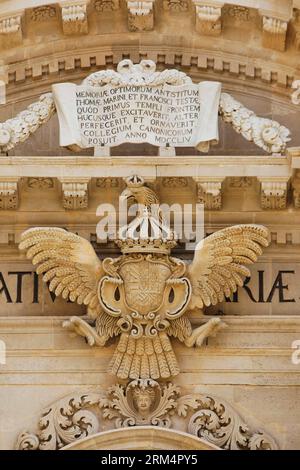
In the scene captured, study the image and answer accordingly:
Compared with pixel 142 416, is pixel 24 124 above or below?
above

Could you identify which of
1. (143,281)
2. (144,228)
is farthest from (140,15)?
(143,281)

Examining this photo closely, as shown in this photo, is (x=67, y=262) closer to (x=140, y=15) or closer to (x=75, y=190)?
(x=75, y=190)

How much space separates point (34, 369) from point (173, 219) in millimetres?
1854

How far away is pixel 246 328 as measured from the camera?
67.9 feet

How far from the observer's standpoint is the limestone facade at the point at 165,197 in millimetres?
20438

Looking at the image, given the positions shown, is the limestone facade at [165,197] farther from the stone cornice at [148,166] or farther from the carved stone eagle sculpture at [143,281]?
the carved stone eagle sculpture at [143,281]

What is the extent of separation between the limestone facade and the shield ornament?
16.3 inches

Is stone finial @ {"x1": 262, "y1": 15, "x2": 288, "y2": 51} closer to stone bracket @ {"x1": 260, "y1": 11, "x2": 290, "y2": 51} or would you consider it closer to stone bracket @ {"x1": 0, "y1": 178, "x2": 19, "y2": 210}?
stone bracket @ {"x1": 260, "y1": 11, "x2": 290, "y2": 51}

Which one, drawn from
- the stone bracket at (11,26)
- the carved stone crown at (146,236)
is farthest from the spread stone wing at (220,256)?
the stone bracket at (11,26)

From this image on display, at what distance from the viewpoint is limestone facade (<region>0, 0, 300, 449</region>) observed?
20.4 meters

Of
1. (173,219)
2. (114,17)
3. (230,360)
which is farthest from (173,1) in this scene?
(230,360)

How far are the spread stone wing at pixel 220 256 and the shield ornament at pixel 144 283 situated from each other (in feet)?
0.88

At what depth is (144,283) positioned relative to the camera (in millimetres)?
20500

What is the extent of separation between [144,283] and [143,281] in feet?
0.06
